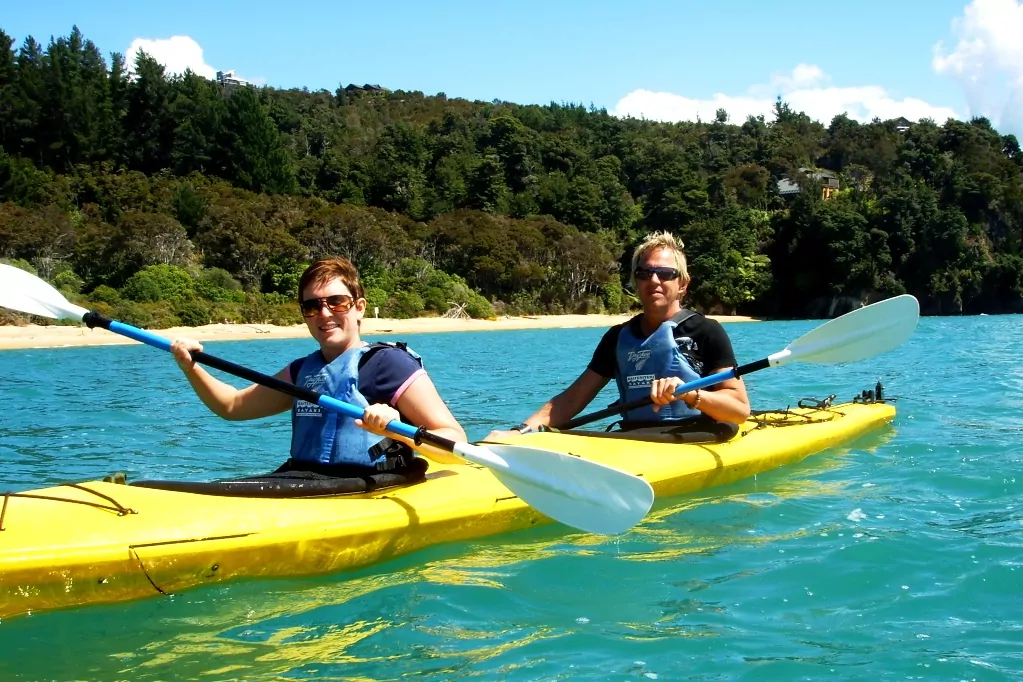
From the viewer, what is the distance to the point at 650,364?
465cm

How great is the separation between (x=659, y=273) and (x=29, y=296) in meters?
3.03

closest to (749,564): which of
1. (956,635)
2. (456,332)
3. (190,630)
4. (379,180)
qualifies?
(956,635)

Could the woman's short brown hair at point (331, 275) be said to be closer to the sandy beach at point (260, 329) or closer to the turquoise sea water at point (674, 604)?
the turquoise sea water at point (674, 604)

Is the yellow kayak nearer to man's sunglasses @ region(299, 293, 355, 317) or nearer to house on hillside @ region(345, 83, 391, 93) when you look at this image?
man's sunglasses @ region(299, 293, 355, 317)

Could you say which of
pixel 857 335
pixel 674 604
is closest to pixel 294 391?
pixel 674 604

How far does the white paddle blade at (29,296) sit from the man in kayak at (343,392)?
1.14m

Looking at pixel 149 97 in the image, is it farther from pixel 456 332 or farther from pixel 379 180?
pixel 456 332

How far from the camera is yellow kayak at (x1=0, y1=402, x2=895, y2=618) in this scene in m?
2.97

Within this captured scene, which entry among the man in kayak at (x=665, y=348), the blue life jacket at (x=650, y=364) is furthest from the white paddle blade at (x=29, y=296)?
the blue life jacket at (x=650, y=364)

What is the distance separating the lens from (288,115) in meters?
61.9

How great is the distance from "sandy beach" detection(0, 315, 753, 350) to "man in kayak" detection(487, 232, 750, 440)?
47.2 feet

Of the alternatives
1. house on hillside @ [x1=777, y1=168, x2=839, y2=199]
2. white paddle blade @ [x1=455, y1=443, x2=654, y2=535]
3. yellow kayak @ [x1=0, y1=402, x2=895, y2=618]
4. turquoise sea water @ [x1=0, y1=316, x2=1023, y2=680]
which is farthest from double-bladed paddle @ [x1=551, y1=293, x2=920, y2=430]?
house on hillside @ [x1=777, y1=168, x2=839, y2=199]

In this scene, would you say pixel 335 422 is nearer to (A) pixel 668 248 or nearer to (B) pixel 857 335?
(A) pixel 668 248

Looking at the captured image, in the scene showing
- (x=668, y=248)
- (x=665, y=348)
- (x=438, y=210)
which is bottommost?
(x=665, y=348)
